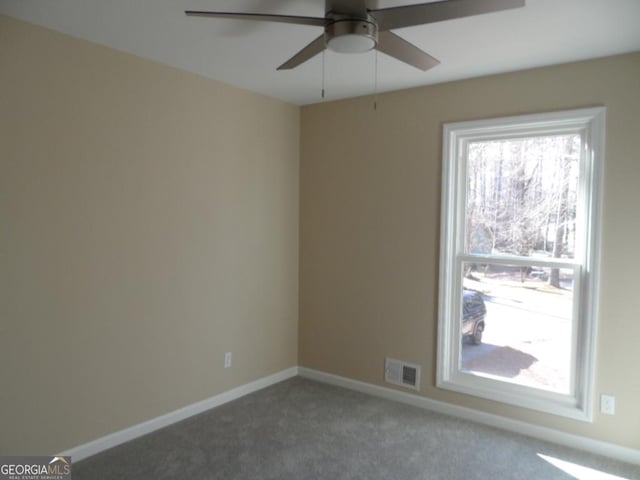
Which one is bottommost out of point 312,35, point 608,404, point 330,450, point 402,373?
point 330,450

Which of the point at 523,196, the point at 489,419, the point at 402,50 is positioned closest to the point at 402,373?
the point at 489,419

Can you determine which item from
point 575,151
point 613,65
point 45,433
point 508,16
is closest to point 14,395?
point 45,433

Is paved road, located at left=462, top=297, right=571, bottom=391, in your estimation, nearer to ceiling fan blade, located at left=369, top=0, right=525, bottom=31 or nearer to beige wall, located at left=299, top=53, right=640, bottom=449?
beige wall, located at left=299, top=53, right=640, bottom=449

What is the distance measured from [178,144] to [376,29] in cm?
183

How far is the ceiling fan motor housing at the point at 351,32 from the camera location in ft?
5.51

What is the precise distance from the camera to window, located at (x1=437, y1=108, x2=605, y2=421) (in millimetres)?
2816

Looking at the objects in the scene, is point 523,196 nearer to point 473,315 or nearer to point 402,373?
point 473,315

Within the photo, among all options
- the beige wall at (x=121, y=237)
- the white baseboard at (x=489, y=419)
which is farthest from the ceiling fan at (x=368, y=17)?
the white baseboard at (x=489, y=419)

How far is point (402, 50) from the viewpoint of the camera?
6.40 ft

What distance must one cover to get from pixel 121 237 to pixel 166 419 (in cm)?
131

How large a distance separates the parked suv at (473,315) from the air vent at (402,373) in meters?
0.49

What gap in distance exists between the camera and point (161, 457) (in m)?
2.65

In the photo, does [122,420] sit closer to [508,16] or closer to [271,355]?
[271,355]

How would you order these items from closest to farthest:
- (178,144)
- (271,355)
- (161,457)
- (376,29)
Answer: (376,29) → (161,457) → (178,144) → (271,355)
